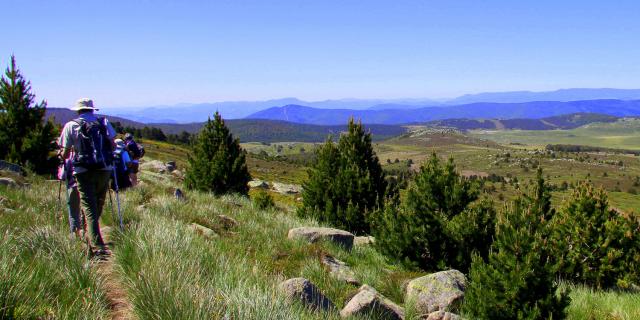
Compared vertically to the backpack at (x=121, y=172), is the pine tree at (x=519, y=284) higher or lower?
lower

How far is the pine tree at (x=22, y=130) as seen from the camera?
22.0 meters

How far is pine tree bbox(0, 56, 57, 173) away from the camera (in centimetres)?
2198

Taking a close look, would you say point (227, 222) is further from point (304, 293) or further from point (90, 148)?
point (304, 293)

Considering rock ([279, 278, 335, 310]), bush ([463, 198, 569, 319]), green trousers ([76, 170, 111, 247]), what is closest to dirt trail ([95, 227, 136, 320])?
green trousers ([76, 170, 111, 247])

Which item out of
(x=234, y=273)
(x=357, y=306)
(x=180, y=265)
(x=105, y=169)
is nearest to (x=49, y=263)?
(x=180, y=265)

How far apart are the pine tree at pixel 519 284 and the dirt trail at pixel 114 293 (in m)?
6.03

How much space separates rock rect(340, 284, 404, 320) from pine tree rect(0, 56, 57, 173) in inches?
819

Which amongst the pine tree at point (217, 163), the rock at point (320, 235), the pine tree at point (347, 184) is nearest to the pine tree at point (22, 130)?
the pine tree at point (217, 163)

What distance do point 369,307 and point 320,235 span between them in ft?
16.3

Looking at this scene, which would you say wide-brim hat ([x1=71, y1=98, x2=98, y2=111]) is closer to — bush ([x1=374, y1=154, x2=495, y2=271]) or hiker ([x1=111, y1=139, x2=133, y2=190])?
hiker ([x1=111, y1=139, x2=133, y2=190])

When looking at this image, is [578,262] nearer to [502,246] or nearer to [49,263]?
[502,246]

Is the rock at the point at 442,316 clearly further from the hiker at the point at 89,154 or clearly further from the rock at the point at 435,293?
the hiker at the point at 89,154

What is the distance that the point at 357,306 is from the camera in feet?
19.2

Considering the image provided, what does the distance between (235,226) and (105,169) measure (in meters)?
4.11
